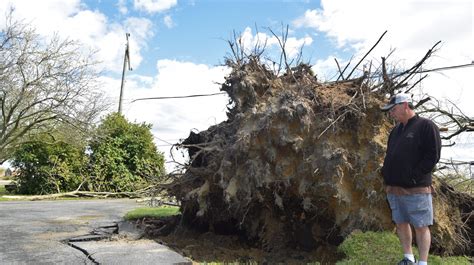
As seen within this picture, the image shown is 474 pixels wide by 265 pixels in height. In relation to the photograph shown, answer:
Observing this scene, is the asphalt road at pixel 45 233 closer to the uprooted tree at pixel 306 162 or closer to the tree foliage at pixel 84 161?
the uprooted tree at pixel 306 162

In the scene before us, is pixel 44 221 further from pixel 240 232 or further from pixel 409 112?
pixel 409 112

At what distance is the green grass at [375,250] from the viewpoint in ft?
18.0

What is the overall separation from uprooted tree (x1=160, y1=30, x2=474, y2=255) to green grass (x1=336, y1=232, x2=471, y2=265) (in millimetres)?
205

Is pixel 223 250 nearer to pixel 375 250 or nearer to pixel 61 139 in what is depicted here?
pixel 375 250

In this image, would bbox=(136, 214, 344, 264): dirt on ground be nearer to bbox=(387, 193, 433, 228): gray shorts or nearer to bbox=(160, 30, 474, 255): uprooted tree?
bbox=(160, 30, 474, 255): uprooted tree

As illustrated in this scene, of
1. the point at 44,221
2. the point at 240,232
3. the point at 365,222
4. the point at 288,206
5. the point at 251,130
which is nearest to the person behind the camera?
the point at 365,222

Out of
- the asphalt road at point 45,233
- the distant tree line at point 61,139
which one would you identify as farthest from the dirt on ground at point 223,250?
the distant tree line at point 61,139

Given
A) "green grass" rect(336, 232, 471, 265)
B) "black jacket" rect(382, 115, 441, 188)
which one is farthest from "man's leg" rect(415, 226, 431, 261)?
"green grass" rect(336, 232, 471, 265)

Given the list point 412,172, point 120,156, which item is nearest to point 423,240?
point 412,172

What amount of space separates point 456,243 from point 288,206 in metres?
2.37

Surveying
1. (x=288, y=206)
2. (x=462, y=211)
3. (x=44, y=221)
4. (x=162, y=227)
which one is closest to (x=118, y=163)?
(x=44, y=221)

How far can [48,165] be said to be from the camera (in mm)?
19922

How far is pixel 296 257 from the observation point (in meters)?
6.59

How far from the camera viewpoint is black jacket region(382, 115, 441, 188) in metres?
4.66
